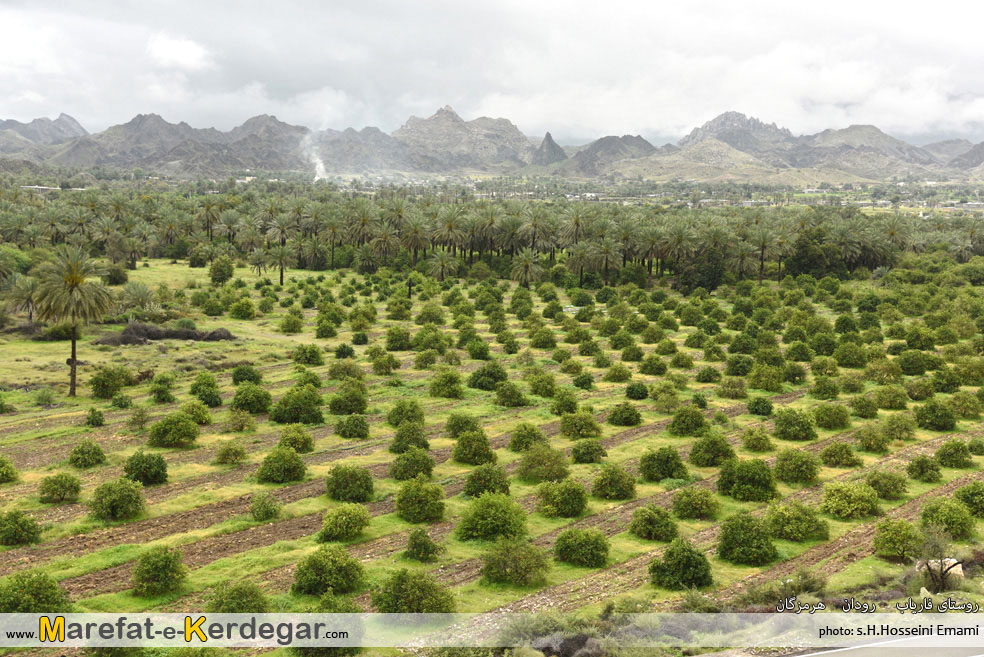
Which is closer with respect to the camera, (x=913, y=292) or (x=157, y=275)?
(x=913, y=292)

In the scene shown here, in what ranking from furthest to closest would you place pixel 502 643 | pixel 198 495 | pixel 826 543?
pixel 198 495 < pixel 826 543 < pixel 502 643

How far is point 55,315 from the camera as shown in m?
43.7

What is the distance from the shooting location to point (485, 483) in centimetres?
3083

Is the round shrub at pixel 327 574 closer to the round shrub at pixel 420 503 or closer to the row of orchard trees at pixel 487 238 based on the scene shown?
the round shrub at pixel 420 503

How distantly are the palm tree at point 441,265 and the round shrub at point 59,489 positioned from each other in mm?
76799

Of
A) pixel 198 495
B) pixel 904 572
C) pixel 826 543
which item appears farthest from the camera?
pixel 198 495

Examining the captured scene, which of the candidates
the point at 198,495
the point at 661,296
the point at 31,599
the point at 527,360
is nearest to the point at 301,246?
the point at 661,296

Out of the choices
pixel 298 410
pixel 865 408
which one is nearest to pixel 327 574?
pixel 298 410

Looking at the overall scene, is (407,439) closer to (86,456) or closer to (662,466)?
(662,466)

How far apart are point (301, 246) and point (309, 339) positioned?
1908 inches

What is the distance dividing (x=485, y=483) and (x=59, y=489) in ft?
60.2

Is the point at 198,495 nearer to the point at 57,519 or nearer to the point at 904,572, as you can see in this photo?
the point at 57,519

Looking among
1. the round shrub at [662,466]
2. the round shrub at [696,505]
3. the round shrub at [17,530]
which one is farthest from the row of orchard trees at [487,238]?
the round shrub at [17,530]

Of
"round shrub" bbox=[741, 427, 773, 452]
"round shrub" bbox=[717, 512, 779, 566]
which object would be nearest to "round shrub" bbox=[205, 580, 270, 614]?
"round shrub" bbox=[717, 512, 779, 566]
